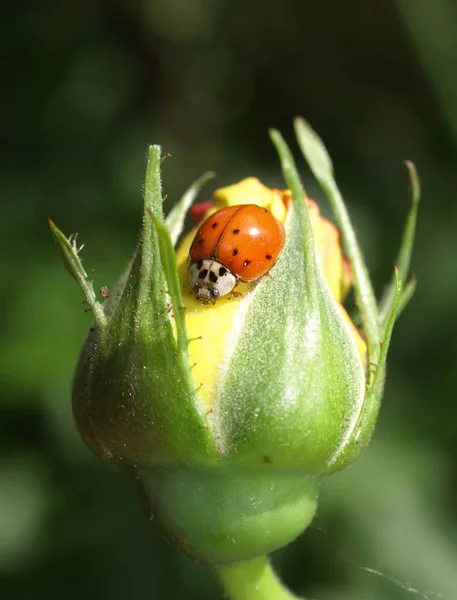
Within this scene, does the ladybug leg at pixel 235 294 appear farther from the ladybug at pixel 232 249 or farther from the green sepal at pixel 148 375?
the green sepal at pixel 148 375

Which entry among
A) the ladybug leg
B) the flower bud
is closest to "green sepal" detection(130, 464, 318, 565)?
the flower bud

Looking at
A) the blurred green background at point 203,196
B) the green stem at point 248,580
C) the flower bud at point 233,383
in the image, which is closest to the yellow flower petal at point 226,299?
the flower bud at point 233,383

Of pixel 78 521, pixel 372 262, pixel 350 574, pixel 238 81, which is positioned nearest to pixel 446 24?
pixel 372 262

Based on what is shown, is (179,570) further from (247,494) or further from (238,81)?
(238,81)

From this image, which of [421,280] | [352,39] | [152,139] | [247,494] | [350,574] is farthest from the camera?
[352,39]

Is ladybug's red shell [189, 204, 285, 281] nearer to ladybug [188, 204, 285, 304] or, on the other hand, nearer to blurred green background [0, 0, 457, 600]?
ladybug [188, 204, 285, 304]

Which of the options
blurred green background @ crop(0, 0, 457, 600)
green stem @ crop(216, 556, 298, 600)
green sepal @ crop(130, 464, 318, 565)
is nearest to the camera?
green sepal @ crop(130, 464, 318, 565)
